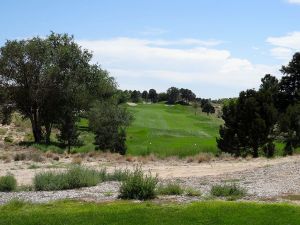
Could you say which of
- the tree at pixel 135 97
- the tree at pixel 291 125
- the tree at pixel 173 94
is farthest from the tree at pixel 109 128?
the tree at pixel 173 94

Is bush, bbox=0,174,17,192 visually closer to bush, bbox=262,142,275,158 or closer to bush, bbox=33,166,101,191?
bush, bbox=33,166,101,191

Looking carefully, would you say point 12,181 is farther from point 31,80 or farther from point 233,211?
point 31,80

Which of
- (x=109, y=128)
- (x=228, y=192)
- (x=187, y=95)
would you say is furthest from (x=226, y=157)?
(x=187, y=95)

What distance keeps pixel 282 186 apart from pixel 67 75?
36.5m

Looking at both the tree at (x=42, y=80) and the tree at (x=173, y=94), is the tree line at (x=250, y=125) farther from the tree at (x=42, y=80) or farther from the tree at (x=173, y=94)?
the tree at (x=173, y=94)

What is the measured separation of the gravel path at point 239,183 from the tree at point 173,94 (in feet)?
514

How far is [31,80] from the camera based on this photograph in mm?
51188

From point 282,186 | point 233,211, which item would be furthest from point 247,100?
point 233,211

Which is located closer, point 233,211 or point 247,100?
point 233,211

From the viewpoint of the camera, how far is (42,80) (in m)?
51.2

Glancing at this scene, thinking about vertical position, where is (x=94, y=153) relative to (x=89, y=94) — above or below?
below

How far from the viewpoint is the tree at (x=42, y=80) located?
50.4 m

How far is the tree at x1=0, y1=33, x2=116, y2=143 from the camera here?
5044cm

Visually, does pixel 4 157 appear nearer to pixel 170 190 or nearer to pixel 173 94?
pixel 170 190
